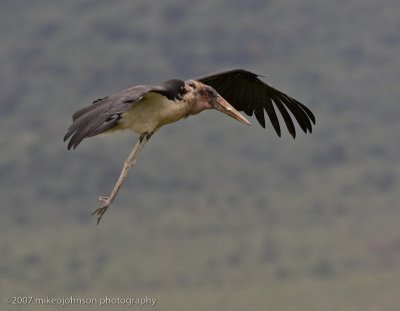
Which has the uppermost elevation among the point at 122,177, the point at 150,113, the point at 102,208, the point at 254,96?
the point at 254,96

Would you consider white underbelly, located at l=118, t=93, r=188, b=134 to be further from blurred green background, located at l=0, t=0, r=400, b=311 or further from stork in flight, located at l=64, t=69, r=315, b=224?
blurred green background, located at l=0, t=0, r=400, b=311

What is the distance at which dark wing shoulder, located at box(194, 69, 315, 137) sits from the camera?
19.0 m

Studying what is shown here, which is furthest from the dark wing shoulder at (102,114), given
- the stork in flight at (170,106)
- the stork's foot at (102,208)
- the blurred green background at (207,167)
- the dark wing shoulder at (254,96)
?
the blurred green background at (207,167)

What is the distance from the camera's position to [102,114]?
1530cm

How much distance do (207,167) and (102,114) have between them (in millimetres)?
110035

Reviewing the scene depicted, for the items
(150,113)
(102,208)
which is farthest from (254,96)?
(102,208)

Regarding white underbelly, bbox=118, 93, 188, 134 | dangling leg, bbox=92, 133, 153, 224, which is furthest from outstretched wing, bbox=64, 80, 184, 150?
dangling leg, bbox=92, 133, 153, 224

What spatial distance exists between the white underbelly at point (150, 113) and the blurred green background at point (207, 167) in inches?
2765

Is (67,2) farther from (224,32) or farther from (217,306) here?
(217,306)

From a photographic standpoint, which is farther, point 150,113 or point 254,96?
point 254,96

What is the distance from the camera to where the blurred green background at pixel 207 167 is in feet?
323

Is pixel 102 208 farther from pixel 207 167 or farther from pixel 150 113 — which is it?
pixel 207 167

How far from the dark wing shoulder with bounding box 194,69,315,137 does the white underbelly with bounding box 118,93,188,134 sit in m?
2.31

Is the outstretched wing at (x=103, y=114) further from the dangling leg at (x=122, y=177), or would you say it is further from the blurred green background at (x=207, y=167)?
the blurred green background at (x=207, y=167)
